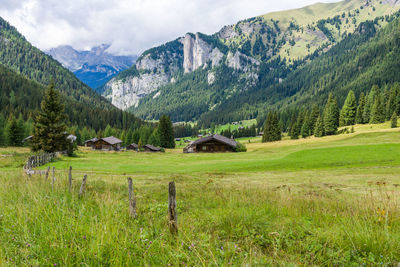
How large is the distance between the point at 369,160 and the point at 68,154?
52682mm

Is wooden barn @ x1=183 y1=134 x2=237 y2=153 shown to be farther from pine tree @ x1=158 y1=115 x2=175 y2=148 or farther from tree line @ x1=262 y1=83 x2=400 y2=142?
tree line @ x1=262 y1=83 x2=400 y2=142

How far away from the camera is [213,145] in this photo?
2943 inches

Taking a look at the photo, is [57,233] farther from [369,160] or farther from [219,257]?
[369,160]

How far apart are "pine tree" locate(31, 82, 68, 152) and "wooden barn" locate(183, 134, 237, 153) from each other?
4127cm

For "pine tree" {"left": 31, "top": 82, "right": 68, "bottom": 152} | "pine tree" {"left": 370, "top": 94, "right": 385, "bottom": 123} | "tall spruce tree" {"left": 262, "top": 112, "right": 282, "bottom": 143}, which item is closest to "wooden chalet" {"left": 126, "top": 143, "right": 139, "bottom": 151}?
"pine tree" {"left": 31, "top": 82, "right": 68, "bottom": 152}

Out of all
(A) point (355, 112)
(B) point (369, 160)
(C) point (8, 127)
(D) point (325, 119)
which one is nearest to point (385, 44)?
(A) point (355, 112)

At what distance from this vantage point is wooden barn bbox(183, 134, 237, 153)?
7256 cm

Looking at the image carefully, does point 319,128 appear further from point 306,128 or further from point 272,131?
point 272,131

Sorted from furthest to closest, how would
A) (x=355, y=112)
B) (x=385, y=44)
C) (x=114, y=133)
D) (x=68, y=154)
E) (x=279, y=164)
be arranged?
(x=385, y=44)
(x=114, y=133)
(x=355, y=112)
(x=68, y=154)
(x=279, y=164)

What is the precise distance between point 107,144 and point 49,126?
5354cm

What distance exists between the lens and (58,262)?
2.83 meters

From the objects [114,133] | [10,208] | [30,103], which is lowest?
[10,208]

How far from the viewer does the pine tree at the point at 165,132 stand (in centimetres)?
9200

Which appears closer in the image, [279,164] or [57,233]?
[57,233]
